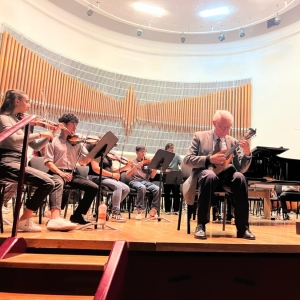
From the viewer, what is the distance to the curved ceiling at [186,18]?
8.47 meters

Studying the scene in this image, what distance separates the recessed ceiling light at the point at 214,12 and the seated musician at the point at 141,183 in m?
4.78

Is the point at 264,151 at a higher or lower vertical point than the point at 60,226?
higher

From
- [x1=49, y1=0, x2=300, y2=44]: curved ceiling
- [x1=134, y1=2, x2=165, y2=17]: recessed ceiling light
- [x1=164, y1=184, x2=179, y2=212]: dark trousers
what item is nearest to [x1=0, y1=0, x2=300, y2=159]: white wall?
[x1=49, y1=0, x2=300, y2=44]: curved ceiling

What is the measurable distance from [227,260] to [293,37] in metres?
7.96

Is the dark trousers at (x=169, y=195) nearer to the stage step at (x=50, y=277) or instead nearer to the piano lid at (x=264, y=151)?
the piano lid at (x=264, y=151)

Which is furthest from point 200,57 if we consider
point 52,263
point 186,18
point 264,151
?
point 52,263

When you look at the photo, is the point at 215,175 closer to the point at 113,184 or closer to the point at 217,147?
the point at 217,147

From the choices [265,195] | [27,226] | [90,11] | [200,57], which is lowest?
[27,226]

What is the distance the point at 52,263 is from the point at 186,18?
8164 mm

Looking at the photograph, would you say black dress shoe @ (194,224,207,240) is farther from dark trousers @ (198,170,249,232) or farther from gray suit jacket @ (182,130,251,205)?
gray suit jacket @ (182,130,251,205)

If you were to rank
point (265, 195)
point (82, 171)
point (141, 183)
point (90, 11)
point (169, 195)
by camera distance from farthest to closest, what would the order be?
point (90, 11) < point (169, 195) < point (265, 195) < point (141, 183) < point (82, 171)

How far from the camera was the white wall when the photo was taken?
27.9ft

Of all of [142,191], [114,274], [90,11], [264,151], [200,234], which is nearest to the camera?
[114,274]

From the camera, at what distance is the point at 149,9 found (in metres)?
8.79
